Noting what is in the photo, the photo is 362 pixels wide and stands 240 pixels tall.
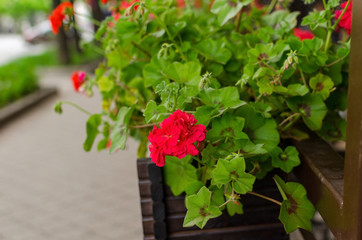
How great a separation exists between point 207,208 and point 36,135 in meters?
4.36

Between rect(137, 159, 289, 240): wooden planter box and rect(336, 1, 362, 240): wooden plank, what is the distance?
381 mm

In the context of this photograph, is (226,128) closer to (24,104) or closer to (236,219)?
(236,219)

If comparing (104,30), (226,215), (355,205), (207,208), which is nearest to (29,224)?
(104,30)

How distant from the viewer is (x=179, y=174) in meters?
1.07

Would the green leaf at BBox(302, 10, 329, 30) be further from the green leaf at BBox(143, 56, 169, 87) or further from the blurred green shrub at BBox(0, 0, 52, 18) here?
the blurred green shrub at BBox(0, 0, 52, 18)

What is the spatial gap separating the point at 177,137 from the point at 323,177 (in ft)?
1.05

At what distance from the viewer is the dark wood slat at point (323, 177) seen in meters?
0.84

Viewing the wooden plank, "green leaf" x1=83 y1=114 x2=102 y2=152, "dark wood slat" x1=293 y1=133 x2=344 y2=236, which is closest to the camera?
the wooden plank

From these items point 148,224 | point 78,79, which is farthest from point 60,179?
point 148,224

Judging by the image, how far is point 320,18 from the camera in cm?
105

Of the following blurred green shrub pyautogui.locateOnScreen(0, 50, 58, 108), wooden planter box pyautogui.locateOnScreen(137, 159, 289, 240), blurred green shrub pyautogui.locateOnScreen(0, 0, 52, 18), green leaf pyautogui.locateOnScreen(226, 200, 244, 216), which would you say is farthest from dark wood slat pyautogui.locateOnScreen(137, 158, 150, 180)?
blurred green shrub pyautogui.locateOnScreen(0, 0, 52, 18)

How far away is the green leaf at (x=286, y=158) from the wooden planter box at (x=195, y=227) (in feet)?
0.30

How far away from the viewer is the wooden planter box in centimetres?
111

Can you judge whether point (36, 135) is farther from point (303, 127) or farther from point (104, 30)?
point (303, 127)
